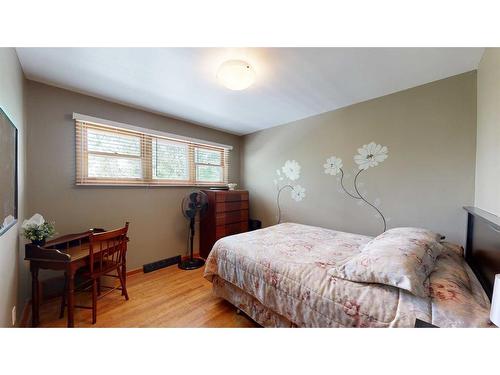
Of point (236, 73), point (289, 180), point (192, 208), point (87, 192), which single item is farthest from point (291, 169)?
point (87, 192)

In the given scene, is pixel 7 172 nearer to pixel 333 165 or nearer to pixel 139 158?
pixel 139 158

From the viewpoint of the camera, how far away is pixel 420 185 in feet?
6.61

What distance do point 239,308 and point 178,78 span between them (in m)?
2.28

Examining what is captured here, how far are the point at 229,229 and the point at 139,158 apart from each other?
5.81 feet

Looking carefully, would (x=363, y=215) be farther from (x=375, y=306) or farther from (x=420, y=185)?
(x=375, y=306)

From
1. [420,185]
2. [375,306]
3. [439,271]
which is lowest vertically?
[375,306]

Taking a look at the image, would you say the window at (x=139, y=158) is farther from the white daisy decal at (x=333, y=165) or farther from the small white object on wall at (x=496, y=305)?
the small white object on wall at (x=496, y=305)

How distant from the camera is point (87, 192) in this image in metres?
2.25

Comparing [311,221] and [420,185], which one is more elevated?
[420,185]

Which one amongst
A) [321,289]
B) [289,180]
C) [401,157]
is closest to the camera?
[321,289]

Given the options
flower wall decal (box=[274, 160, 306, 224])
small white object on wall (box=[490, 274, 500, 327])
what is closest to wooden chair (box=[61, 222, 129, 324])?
flower wall decal (box=[274, 160, 306, 224])

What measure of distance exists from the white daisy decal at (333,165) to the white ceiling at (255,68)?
2.36 feet
